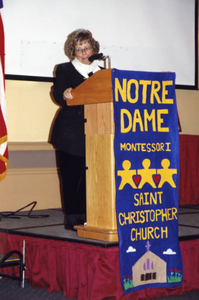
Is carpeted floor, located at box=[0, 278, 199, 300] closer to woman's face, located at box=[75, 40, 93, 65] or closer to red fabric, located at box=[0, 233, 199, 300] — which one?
red fabric, located at box=[0, 233, 199, 300]

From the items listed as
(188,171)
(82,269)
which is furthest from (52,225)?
(188,171)

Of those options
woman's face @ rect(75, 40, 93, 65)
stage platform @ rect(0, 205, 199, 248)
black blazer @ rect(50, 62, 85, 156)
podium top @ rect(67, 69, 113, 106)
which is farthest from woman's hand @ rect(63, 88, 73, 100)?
stage platform @ rect(0, 205, 199, 248)

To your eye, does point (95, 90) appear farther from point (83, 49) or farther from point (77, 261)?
point (77, 261)

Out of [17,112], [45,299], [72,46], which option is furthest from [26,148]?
[45,299]

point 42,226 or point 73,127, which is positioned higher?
point 73,127

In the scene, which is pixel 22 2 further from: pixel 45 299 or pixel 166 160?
pixel 45 299

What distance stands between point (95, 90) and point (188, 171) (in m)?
2.48

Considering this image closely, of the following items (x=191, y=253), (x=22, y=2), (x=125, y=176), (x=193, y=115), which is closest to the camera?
(x=125, y=176)

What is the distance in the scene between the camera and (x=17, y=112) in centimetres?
440

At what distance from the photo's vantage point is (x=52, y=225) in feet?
10.8

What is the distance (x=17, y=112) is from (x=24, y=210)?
100cm

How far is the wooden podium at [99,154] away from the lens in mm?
2465

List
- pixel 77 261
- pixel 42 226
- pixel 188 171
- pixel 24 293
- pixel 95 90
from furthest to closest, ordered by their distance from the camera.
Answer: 1. pixel 188 171
2. pixel 42 226
3. pixel 24 293
4. pixel 77 261
5. pixel 95 90

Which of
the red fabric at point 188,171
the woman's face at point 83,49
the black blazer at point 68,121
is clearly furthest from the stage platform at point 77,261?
the red fabric at point 188,171
